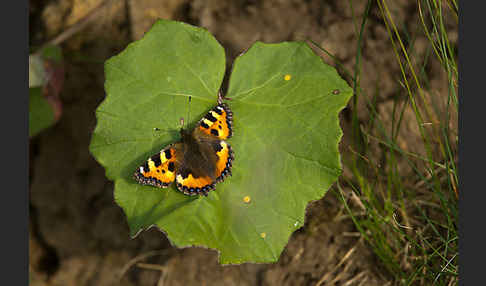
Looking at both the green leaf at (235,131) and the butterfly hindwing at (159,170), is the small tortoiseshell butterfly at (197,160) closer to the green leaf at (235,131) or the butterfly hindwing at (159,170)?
the butterfly hindwing at (159,170)

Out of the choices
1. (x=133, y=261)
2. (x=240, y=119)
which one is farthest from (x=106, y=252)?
(x=240, y=119)

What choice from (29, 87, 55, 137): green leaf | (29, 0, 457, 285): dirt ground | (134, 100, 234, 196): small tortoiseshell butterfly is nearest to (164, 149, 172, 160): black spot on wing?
(134, 100, 234, 196): small tortoiseshell butterfly

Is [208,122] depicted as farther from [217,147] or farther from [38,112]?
[38,112]

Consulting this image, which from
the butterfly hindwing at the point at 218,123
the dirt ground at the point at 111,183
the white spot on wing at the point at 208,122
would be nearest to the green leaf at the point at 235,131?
the butterfly hindwing at the point at 218,123

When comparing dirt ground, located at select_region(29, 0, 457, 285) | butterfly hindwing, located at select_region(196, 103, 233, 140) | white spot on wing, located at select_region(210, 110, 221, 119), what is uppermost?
white spot on wing, located at select_region(210, 110, 221, 119)

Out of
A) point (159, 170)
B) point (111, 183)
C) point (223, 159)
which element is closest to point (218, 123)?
point (223, 159)

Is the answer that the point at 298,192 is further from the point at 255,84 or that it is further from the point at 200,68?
the point at 200,68

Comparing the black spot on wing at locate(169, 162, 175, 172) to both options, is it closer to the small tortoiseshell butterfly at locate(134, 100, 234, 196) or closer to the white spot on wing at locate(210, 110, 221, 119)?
the small tortoiseshell butterfly at locate(134, 100, 234, 196)
